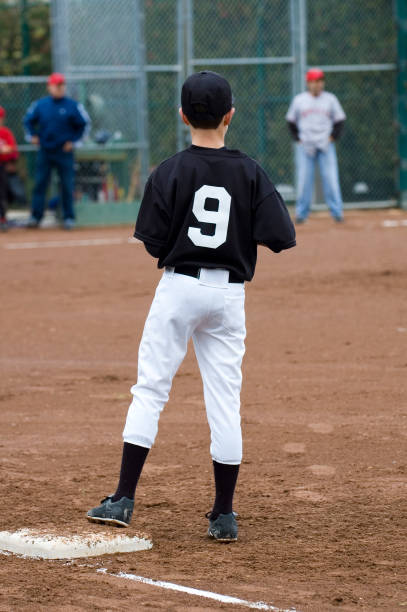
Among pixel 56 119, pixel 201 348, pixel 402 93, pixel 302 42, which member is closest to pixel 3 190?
pixel 56 119

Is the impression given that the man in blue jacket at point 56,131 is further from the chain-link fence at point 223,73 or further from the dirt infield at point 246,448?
the dirt infield at point 246,448

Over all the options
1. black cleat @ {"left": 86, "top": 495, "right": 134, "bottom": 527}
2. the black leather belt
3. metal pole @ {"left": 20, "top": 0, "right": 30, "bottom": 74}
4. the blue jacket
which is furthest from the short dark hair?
metal pole @ {"left": 20, "top": 0, "right": 30, "bottom": 74}

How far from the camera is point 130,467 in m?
4.49

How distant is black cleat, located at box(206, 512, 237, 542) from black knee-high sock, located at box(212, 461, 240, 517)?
30 millimetres

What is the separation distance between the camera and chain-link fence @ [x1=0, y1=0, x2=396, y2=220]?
669 inches

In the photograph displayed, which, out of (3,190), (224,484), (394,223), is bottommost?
(394,223)

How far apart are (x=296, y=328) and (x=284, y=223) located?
471cm

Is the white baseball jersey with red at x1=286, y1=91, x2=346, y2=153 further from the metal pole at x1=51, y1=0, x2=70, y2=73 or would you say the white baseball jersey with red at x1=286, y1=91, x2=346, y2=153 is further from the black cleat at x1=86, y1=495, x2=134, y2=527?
the black cleat at x1=86, y1=495, x2=134, y2=527

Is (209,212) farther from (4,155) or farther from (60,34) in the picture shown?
(60,34)

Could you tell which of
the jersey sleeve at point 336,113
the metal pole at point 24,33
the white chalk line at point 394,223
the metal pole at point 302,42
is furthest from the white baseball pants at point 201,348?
the metal pole at point 24,33

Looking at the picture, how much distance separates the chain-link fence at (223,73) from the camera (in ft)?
55.8

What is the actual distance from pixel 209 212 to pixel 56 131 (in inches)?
477

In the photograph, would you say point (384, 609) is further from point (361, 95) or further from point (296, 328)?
point (361, 95)

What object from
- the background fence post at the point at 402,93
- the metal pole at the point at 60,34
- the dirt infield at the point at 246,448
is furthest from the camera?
the background fence post at the point at 402,93
